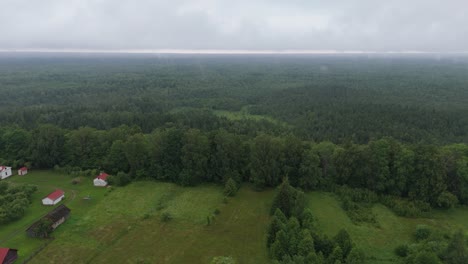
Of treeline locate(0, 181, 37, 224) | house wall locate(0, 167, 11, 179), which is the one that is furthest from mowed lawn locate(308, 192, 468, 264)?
house wall locate(0, 167, 11, 179)

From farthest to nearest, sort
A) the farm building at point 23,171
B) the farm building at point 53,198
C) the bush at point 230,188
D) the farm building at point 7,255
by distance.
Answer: the farm building at point 23,171 < the bush at point 230,188 < the farm building at point 53,198 < the farm building at point 7,255

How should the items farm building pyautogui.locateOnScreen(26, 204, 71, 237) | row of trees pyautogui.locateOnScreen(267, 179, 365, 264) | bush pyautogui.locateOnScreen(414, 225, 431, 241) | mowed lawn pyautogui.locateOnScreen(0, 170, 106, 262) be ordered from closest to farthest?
row of trees pyautogui.locateOnScreen(267, 179, 365, 264)
mowed lawn pyautogui.locateOnScreen(0, 170, 106, 262)
farm building pyautogui.locateOnScreen(26, 204, 71, 237)
bush pyautogui.locateOnScreen(414, 225, 431, 241)

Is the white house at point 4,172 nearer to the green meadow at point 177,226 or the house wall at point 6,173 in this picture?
the house wall at point 6,173

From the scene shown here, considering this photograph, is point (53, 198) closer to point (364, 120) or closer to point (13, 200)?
point (13, 200)

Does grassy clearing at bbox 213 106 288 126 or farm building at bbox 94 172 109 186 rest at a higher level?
farm building at bbox 94 172 109 186

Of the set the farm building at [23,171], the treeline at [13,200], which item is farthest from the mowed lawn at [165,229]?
the farm building at [23,171]

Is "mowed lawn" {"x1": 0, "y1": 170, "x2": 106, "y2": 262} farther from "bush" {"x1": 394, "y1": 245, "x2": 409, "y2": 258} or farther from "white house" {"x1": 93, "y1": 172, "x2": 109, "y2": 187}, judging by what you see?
"bush" {"x1": 394, "y1": 245, "x2": 409, "y2": 258}
